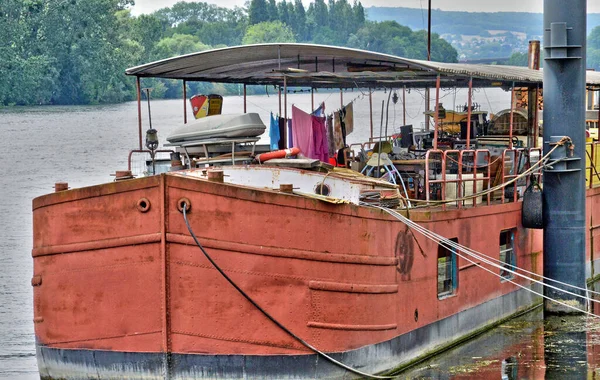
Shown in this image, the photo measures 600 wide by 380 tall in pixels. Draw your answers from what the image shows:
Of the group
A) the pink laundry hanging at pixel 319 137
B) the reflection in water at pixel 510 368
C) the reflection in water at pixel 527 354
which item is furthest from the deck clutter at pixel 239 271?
the pink laundry hanging at pixel 319 137

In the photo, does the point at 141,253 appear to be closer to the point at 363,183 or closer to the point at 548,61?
the point at 363,183

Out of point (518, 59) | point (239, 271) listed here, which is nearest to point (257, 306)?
point (239, 271)

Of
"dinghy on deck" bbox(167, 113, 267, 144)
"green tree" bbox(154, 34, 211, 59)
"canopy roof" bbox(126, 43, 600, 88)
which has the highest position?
"green tree" bbox(154, 34, 211, 59)

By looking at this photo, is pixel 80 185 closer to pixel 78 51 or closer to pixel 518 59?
pixel 78 51

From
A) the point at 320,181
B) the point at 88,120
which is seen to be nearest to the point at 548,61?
the point at 320,181

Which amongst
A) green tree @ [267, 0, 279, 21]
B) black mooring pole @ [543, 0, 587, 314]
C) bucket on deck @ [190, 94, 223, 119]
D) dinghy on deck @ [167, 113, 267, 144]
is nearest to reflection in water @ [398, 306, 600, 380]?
black mooring pole @ [543, 0, 587, 314]

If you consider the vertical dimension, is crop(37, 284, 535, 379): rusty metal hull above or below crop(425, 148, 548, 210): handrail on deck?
below

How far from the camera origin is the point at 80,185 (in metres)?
46.2

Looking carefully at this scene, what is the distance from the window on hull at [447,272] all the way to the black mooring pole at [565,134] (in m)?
2.60

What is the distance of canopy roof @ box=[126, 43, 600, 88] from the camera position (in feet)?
57.3

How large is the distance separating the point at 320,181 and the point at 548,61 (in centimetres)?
538

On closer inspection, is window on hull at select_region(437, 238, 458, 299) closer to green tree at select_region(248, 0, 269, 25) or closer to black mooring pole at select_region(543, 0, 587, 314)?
black mooring pole at select_region(543, 0, 587, 314)

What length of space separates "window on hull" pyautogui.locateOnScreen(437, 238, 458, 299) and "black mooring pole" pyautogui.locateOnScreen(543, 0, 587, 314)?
2.60m

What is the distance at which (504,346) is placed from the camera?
18.7 metres
